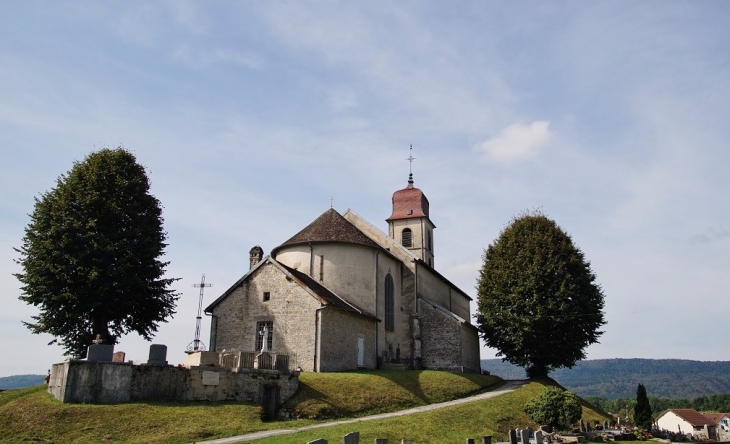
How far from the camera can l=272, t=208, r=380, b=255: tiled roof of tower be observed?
38000 millimetres

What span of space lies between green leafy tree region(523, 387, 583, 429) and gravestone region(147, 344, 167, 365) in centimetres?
1832

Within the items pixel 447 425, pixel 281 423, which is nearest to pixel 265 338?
pixel 281 423

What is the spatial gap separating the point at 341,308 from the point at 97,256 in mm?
13236

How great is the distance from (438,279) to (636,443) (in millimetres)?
24488

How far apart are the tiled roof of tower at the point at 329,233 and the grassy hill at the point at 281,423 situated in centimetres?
951

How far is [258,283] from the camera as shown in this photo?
33.9 meters

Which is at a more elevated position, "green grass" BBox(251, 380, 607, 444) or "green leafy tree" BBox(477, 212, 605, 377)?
"green leafy tree" BBox(477, 212, 605, 377)

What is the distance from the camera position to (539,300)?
42.4 meters

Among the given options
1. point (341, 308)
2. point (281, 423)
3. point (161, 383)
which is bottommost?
point (281, 423)

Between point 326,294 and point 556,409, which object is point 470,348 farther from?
point 556,409

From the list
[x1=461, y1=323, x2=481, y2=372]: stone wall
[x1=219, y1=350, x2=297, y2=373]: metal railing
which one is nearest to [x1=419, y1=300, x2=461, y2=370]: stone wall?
[x1=461, y1=323, x2=481, y2=372]: stone wall

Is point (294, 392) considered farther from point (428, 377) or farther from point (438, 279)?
point (438, 279)

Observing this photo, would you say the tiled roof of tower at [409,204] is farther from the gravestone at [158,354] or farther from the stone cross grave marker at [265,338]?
the gravestone at [158,354]

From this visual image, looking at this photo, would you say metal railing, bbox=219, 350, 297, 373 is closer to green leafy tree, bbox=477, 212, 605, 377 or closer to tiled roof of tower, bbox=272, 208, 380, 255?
tiled roof of tower, bbox=272, 208, 380, 255
